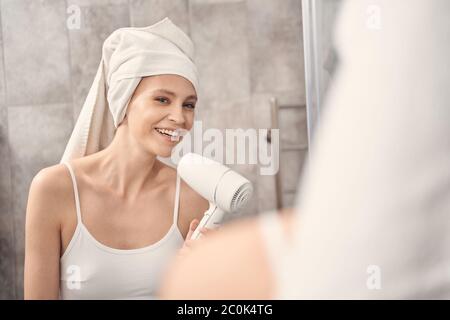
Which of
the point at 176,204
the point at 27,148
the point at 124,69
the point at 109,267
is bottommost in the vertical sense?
the point at 109,267

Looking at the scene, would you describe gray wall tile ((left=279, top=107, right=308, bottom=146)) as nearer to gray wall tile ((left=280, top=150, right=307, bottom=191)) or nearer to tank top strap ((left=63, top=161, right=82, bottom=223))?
gray wall tile ((left=280, top=150, right=307, bottom=191))

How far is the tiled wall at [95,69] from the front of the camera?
3.60ft

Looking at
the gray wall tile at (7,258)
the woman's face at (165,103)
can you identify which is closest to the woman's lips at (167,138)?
the woman's face at (165,103)

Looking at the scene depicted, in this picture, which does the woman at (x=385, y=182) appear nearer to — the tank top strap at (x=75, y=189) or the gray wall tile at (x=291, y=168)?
the gray wall tile at (x=291, y=168)

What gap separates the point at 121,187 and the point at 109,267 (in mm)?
171

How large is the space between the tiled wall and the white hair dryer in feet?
0.09

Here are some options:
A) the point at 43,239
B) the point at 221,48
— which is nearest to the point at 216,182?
the point at 221,48

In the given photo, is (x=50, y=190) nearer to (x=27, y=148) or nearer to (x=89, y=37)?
(x=27, y=148)

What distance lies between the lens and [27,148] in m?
1.12

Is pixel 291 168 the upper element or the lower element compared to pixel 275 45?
lower
